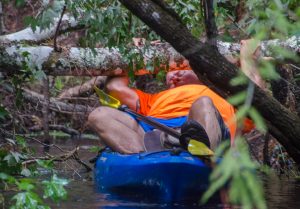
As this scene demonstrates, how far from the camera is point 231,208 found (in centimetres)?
458

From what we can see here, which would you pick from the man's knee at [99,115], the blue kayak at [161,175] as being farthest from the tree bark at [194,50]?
the man's knee at [99,115]

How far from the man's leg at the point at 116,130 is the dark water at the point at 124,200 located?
1.20 feet

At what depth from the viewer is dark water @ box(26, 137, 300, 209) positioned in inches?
180

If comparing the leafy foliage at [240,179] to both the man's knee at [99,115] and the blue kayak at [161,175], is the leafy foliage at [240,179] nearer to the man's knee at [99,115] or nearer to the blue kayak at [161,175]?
the blue kayak at [161,175]

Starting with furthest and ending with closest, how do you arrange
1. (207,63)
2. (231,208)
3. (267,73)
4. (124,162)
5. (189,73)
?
1. (189,73)
2. (124,162)
3. (231,208)
4. (207,63)
5. (267,73)

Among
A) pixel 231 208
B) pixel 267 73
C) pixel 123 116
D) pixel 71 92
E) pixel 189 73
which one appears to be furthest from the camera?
pixel 71 92

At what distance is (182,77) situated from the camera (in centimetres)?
598

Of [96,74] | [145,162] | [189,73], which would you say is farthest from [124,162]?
[189,73]

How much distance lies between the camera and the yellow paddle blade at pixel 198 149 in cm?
439

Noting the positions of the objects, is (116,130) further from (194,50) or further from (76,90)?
(76,90)

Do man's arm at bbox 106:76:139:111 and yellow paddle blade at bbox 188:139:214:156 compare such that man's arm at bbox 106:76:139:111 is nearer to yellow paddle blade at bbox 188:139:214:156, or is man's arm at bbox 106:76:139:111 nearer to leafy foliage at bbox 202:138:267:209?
yellow paddle blade at bbox 188:139:214:156

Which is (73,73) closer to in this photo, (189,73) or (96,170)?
(96,170)

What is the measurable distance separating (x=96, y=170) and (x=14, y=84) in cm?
118

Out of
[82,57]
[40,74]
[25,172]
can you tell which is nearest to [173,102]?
[82,57]
